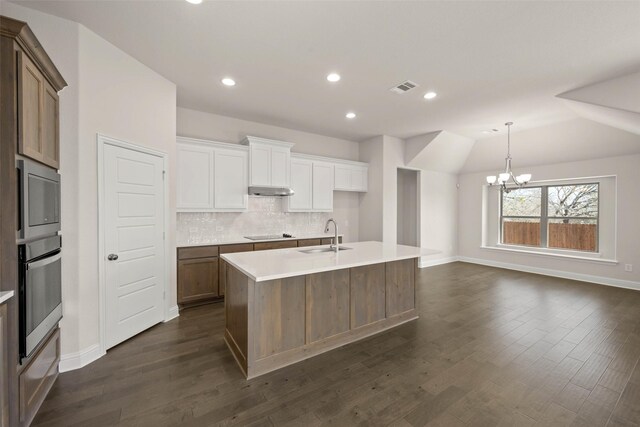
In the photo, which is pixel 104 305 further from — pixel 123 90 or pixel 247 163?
pixel 247 163

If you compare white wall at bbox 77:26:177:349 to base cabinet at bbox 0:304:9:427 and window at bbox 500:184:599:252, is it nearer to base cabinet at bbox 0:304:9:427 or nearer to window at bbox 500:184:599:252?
base cabinet at bbox 0:304:9:427

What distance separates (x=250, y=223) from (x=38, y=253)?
3269mm

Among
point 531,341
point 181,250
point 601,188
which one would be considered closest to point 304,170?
point 181,250

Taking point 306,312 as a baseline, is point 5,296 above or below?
above

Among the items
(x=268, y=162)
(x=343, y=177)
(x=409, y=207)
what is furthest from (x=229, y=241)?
(x=409, y=207)

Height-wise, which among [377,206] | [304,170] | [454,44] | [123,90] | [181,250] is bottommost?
[181,250]

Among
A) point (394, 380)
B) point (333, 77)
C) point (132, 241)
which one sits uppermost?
point (333, 77)

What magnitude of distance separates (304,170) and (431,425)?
14.1 feet

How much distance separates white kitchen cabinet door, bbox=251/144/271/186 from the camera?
15.2ft

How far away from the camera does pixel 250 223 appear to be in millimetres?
5055

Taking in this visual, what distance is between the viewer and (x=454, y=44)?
105 inches

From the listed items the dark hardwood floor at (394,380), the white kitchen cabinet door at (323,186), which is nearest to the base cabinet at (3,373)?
the dark hardwood floor at (394,380)

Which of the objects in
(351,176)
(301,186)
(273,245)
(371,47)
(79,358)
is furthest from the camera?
(351,176)

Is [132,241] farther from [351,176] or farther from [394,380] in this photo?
[351,176]
